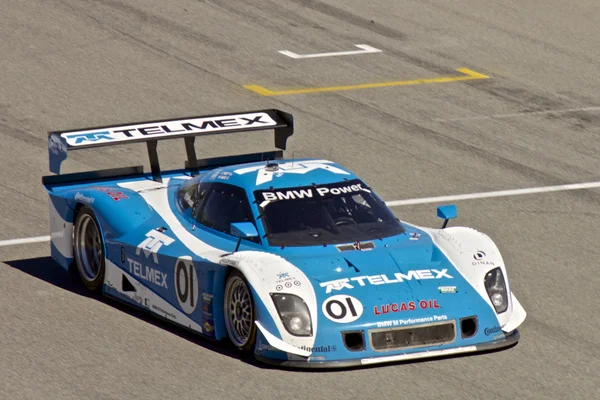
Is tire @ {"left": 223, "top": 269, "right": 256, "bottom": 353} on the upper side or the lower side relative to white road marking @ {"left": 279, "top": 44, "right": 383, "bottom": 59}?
upper

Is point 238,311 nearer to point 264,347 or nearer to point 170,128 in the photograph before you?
point 264,347

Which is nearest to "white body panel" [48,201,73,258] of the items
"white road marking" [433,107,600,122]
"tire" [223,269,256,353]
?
"tire" [223,269,256,353]

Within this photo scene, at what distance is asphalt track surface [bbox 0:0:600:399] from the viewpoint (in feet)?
34.0

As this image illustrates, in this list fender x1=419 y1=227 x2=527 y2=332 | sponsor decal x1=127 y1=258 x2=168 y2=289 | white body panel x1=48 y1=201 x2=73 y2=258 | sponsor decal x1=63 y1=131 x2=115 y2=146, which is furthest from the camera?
sponsor decal x1=63 y1=131 x2=115 y2=146

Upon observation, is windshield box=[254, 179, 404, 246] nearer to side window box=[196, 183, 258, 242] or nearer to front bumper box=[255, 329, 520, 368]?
side window box=[196, 183, 258, 242]

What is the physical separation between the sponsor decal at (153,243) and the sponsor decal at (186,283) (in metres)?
0.37

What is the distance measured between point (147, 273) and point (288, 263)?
5.14 ft

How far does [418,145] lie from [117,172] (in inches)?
221

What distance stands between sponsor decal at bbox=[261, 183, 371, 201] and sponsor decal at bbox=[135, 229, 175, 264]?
0.93m

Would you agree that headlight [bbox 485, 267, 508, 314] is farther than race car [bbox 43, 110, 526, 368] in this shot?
Yes

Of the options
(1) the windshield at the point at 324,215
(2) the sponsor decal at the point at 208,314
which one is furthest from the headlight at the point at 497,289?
(2) the sponsor decal at the point at 208,314

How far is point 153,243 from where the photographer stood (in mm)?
11812

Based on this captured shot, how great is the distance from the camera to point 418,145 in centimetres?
1819

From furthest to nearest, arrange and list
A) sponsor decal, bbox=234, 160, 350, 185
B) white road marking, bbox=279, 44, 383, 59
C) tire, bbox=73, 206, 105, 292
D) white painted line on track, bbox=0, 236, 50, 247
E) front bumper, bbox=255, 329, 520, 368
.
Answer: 1. white road marking, bbox=279, 44, 383, 59
2. white painted line on track, bbox=0, 236, 50, 247
3. tire, bbox=73, 206, 105, 292
4. sponsor decal, bbox=234, 160, 350, 185
5. front bumper, bbox=255, 329, 520, 368
